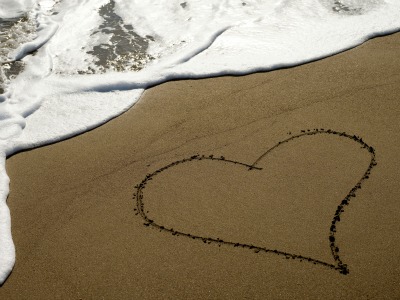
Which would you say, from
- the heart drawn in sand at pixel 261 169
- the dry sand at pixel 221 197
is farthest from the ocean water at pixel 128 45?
the heart drawn in sand at pixel 261 169

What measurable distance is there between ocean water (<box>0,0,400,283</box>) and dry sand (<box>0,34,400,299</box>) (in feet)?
0.98

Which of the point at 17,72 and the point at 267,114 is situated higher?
the point at 17,72

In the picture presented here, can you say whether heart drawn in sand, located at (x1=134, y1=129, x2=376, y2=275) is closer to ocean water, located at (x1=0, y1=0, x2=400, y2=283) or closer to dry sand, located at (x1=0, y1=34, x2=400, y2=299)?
dry sand, located at (x1=0, y1=34, x2=400, y2=299)

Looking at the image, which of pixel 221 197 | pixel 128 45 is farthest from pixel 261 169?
pixel 128 45

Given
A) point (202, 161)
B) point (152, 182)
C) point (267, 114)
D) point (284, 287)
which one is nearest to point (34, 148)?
point (152, 182)

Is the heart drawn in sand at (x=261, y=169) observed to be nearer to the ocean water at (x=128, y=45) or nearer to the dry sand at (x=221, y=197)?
the dry sand at (x=221, y=197)

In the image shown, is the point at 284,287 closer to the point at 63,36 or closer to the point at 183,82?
the point at 183,82

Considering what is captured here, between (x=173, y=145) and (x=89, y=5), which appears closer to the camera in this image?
(x=173, y=145)

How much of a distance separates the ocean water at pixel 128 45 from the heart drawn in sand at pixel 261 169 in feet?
3.47

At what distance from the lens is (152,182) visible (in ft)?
12.7

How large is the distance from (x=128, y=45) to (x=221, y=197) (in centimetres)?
290

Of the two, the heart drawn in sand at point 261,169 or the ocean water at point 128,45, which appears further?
the ocean water at point 128,45

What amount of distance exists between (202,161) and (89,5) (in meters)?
3.93

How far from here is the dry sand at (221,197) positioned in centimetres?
Result: 311
